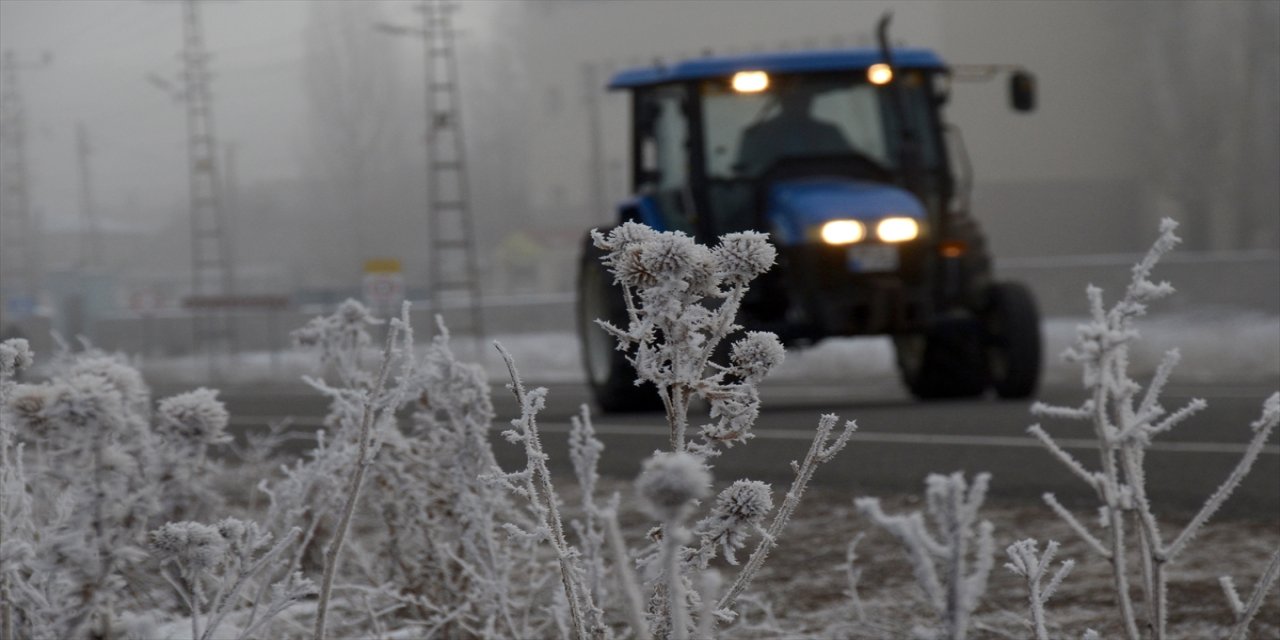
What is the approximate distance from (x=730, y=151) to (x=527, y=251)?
188ft

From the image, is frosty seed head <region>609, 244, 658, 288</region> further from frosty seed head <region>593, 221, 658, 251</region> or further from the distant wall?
the distant wall

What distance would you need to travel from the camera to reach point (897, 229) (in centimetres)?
990

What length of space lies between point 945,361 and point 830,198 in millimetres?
2070

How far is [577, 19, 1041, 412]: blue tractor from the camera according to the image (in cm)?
975

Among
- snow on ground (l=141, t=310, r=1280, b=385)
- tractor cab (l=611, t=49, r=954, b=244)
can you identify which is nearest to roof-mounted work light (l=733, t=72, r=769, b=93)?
tractor cab (l=611, t=49, r=954, b=244)

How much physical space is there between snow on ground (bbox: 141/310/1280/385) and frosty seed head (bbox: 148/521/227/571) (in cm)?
817

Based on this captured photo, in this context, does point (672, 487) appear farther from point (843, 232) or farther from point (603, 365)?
point (603, 365)

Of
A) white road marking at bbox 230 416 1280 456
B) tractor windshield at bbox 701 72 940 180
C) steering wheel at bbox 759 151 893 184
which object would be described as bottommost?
white road marking at bbox 230 416 1280 456

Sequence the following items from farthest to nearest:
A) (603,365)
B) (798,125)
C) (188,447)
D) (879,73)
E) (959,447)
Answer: (603,365) < (879,73) < (798,125) < (959,447) < (188,447)

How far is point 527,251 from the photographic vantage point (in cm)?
6719

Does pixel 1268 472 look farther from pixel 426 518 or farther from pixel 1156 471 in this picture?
pixel 426 518

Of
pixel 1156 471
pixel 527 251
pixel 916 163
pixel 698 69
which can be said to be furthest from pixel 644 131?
pixel 527 251

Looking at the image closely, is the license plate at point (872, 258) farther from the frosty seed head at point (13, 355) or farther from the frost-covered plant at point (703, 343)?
the frost-covered plant at point (703, 343)

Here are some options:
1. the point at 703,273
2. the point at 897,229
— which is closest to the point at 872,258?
the point at 897,229
